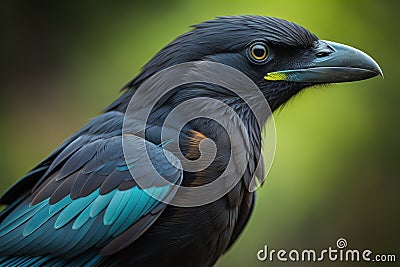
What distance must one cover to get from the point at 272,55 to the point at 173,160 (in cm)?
84

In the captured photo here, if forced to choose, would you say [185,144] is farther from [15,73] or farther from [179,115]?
[15,73]

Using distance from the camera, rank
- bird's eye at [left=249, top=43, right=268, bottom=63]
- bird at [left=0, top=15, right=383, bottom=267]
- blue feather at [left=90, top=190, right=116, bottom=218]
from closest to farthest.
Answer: bird at [left=0, top=15, right=383, bottom=267] < blue feather at [left=90, top=190, right=116, bottom=218] < bird's eye at [left=249, top=43, right=268, bottom=63]

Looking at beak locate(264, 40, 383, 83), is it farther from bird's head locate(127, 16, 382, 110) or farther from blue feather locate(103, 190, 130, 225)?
blue feather locate(103, 190, 130, 225)

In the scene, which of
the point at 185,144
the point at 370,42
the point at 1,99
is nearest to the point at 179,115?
the point at 185,144

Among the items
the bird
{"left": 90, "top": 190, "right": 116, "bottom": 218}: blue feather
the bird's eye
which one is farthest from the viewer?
the bird's eye

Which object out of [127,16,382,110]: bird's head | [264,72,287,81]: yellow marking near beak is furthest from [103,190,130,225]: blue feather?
[264,72,287,81]: yellow marking near beak

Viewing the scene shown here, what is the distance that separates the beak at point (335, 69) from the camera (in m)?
4.15

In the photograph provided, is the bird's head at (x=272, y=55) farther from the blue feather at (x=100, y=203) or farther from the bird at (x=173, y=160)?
the blue feather at (x=100, y=203)

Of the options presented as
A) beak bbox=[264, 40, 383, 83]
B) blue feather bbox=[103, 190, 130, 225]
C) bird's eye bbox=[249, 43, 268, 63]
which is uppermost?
bird's eye bbox=[249, 43, 268, 63]

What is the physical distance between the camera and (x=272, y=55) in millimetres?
4184

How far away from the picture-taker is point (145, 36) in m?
7.25

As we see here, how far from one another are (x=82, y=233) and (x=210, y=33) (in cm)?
132

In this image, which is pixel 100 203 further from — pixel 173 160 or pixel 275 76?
pixel 275 76

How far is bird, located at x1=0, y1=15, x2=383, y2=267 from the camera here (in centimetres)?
391
